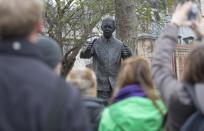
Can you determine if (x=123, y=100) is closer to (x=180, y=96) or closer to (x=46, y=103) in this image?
(x=180, y=96)

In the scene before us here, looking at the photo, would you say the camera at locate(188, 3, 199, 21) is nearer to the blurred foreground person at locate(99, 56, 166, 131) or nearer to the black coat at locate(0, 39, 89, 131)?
the blurred foreground person at locate(99, 56, 166, 131)

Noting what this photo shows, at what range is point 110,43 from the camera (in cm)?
875

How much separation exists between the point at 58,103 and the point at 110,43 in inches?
240

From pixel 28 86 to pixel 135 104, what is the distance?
1414 mm

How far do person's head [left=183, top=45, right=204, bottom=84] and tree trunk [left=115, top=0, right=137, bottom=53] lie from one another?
880cm

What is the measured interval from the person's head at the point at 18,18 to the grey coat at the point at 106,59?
576cm

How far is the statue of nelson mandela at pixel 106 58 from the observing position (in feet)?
28.1

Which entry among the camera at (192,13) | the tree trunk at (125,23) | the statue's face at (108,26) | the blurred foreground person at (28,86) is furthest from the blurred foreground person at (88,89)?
the tree trunk at (125,23)

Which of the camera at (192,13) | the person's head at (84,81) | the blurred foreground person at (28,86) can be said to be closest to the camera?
the blurred foreground person at (28,86)

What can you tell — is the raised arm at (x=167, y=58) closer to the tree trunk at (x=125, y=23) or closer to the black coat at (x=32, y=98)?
the black coat at (x=32, y=98)

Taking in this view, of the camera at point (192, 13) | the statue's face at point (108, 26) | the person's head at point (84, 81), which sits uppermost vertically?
the camera at point (192, 13)

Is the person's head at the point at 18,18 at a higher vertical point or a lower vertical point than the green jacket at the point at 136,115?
higher

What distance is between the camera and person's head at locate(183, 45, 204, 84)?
3.57 metres

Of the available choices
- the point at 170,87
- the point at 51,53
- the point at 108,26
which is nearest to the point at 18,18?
the point at 51,53
